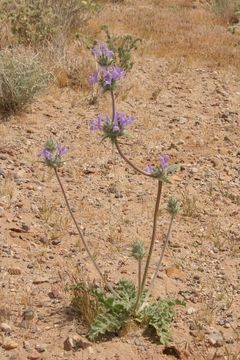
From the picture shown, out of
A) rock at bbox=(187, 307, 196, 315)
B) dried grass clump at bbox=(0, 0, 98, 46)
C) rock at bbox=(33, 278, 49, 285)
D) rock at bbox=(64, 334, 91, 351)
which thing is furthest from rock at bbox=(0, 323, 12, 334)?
dried grass clump at bbox=(0, 0, 98, 46)

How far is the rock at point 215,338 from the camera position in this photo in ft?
10.6

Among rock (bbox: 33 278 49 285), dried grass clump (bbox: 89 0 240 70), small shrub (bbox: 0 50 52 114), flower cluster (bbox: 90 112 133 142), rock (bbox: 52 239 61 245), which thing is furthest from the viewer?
dried grass clump (bbox: 89 0 240 70)

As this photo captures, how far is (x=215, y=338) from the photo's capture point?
10.7 ft

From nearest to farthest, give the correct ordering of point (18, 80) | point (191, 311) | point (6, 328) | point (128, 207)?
1. point (6, 328)
2. point (191, 311)
3. point (128, 207)
4. point (18, 80)

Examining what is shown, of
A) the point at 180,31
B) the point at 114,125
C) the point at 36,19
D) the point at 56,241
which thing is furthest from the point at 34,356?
the point at 180,31

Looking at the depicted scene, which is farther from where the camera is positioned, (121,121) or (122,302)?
(122,302)

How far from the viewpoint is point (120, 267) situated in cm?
385

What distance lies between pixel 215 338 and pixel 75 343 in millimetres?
808

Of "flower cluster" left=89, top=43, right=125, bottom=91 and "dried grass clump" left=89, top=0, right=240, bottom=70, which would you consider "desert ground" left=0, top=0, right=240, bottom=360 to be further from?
"flower cluster" left=89, top=43, right=125, bottom=91

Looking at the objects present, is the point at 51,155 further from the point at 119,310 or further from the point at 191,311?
the point at 191,311

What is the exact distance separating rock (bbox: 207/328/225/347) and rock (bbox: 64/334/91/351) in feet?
2.32

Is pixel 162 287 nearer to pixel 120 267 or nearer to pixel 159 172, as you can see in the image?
pixel 120 267

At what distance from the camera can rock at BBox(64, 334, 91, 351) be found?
120 inches

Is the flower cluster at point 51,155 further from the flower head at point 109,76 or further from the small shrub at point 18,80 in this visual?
the small shrub at point 18,80
